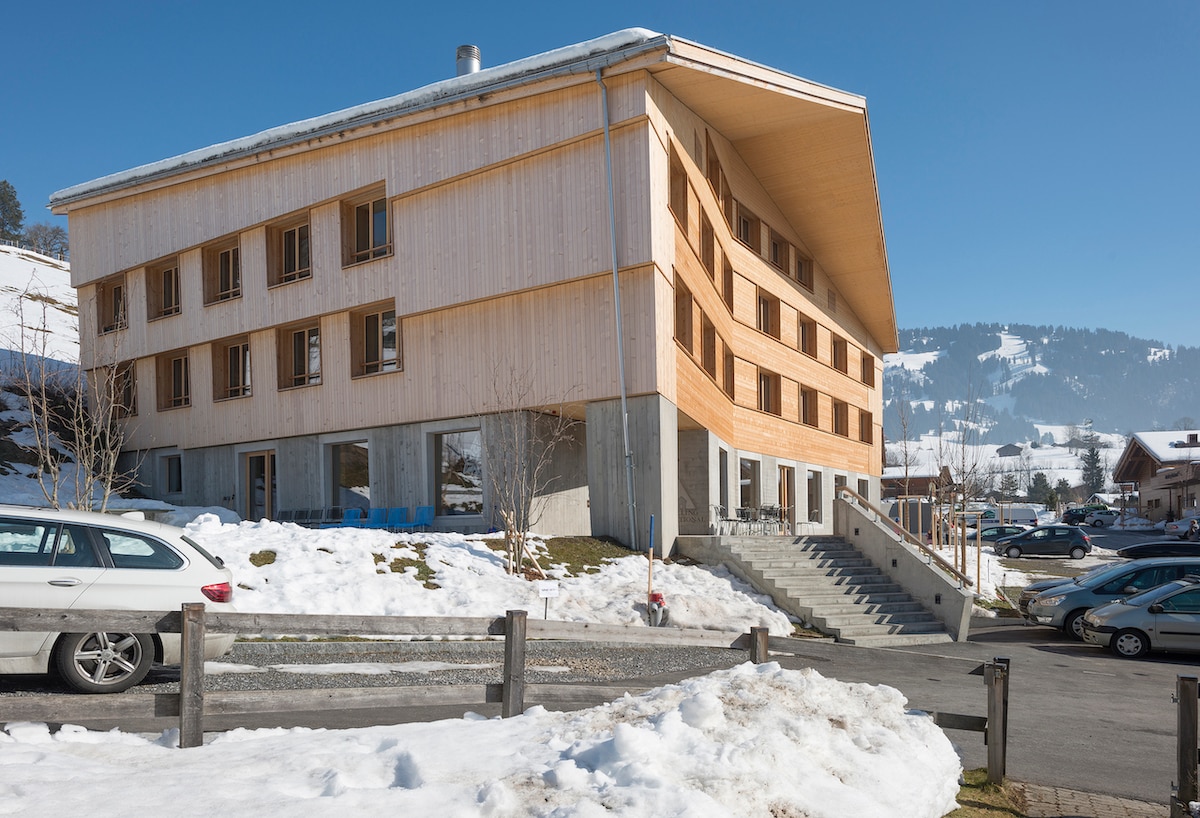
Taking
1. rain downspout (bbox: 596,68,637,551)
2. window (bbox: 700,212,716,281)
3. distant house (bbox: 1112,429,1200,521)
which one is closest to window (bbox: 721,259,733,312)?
window (bbox: 700,212,716,281)

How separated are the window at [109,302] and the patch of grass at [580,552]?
19.3 meters

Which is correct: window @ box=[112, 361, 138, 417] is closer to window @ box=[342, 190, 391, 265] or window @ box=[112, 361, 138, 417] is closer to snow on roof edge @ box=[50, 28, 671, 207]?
snow on roof edge @ box=[50, 28, 671, 207]

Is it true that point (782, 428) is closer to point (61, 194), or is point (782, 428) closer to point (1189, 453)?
point (61, 194)

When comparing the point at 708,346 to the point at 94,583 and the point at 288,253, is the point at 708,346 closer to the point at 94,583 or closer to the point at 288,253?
the point at 288,253

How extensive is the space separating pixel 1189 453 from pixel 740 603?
69.7 metres

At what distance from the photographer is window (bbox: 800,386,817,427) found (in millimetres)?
37406

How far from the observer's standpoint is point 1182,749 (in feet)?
20.2

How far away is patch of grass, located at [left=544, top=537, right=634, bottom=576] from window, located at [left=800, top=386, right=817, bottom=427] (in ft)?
59.8

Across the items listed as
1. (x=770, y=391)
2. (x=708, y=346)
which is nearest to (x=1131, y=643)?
(x=708, y=346)

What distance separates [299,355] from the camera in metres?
27.7

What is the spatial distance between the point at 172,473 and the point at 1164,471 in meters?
68.6

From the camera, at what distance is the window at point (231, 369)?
1135 inches

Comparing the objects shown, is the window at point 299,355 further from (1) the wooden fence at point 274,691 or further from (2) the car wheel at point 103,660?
(1) the wooden fence at point 274,691

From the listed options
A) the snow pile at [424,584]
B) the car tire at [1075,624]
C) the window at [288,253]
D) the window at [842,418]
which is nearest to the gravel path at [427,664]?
the snow pile at [424,584]
